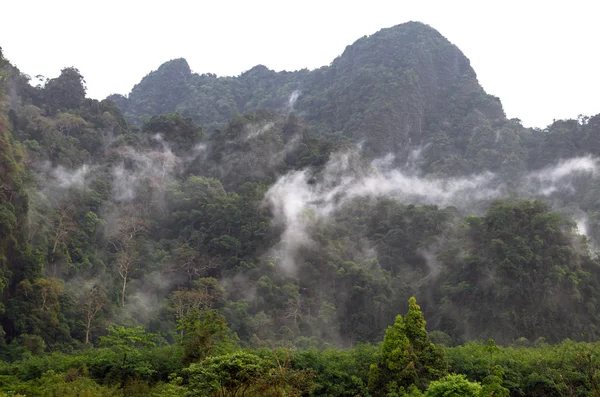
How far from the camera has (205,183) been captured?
44.0 m

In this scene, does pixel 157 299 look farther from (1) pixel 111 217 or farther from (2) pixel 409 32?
(2) pixel 409 32

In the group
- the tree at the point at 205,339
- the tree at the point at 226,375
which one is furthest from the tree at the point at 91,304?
the tree at the point at 226,375

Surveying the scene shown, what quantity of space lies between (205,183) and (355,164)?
1271 cm

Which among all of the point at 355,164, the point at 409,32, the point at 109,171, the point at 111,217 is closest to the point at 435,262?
the point at 355,164

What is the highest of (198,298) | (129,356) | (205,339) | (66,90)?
(66,90)

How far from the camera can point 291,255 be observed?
36.5 metres

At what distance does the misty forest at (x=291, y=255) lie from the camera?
19.9 meters

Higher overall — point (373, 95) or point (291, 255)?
point (373, 95)

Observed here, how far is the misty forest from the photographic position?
1992 centimetres

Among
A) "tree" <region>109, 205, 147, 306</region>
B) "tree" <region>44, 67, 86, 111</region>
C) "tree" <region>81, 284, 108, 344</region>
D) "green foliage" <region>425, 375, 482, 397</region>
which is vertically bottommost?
"green foliage" <region>425, 375, 482, 397</region>

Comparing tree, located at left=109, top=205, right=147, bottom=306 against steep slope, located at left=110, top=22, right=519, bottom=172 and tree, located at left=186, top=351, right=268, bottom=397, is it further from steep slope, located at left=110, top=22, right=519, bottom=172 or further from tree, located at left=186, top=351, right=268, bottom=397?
steep slope, located at left=110, top=22, right=519, bottom=172

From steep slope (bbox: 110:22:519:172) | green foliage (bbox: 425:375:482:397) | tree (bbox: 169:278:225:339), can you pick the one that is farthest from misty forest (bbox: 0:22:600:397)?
steep slope (bbox: 110:22:519:172)

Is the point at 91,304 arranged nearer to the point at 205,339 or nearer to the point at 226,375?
the point at 205,339

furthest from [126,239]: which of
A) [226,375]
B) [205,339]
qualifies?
[226,375]
